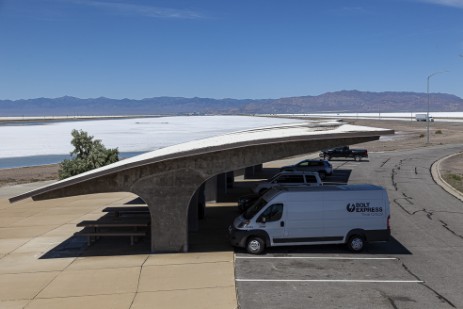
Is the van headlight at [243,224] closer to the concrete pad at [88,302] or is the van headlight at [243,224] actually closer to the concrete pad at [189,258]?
the concrete pad at [189,258]

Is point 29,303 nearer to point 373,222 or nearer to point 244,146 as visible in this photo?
point 244,146

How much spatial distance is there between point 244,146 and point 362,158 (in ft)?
118

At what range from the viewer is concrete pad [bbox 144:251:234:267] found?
1506cm

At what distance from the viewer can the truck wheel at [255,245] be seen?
15.5 meters

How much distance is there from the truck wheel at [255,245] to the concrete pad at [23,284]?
5.75 metres

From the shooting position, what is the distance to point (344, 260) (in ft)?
49.0

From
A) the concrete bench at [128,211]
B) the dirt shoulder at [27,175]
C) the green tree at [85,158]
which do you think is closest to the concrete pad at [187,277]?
the concrete bench at [128,211]

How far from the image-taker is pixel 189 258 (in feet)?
50.9

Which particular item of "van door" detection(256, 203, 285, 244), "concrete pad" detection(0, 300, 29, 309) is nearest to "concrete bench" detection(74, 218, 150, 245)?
"van door" detection(256, 203, 285, 244)

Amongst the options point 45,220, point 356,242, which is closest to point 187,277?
point 356,242

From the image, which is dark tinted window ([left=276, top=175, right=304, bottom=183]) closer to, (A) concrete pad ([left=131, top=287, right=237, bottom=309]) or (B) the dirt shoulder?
(A) concrete pad ([left=131, top=287, right=237, bottom=309])

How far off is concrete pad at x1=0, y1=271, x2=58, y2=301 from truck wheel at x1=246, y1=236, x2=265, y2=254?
5746mm

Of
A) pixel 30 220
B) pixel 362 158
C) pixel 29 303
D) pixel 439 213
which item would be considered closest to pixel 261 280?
pixel 29 303

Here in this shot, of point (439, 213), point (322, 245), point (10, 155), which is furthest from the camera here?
point (10, 155)
